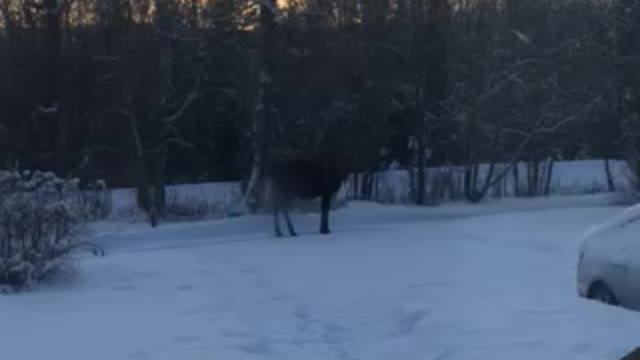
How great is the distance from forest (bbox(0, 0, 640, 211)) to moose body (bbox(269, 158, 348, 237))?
826 centimetres

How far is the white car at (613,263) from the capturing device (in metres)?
11.8

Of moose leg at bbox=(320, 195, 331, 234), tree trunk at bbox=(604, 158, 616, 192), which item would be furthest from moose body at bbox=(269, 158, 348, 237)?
tree trunk at bbox=(604, 158, 616, 192)

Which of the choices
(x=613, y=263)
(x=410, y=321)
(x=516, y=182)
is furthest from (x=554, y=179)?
(x=613, y=263)

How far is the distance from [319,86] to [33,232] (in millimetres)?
21840

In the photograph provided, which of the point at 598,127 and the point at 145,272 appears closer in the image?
the point at 145,272

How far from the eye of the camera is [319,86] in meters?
37.5

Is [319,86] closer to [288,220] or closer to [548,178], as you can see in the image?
[548,178]

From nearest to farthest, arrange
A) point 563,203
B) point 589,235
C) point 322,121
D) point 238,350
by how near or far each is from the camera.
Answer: point 238,350
point 589,235
point 563,203
point 322,121

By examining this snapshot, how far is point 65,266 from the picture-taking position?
1661 cm

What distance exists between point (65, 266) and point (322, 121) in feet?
69.1

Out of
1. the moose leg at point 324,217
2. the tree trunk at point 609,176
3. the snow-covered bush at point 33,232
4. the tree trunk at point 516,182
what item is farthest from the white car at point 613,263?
the tree trunk at point 609,176

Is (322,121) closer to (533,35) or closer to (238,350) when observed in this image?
(533,35)

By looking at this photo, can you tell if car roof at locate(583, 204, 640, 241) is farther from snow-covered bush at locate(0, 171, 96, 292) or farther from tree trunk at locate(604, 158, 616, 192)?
tree trunk at locate(604, 158, 616, 192)

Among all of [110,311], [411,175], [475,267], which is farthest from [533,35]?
[110,311]
